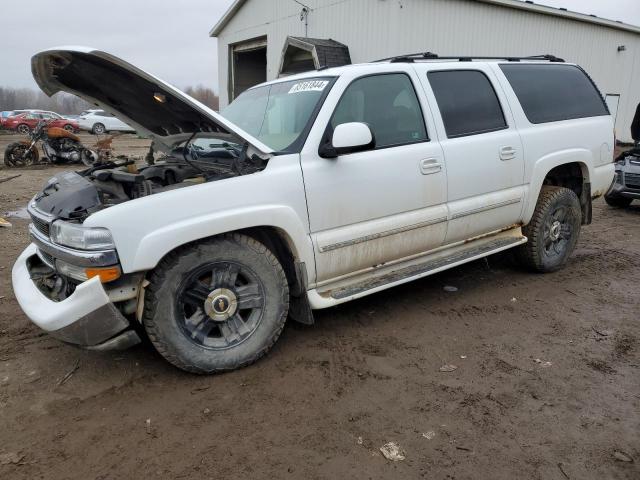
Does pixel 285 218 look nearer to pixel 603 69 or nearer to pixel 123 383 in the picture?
pixel 123 383

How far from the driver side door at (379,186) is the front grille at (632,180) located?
6.31 m

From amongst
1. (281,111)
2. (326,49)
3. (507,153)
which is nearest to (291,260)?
(281,111)

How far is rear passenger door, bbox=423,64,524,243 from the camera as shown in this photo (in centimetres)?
404

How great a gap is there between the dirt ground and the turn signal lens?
784 mm

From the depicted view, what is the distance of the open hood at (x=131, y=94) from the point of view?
9.80 ft

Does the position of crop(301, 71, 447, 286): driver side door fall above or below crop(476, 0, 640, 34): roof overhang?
below

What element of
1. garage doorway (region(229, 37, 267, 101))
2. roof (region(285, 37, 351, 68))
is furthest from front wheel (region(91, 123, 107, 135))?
roof (region(285, 37, 351, 68))

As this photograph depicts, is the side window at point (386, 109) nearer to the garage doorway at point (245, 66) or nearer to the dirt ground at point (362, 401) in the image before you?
the dirt ground at point (362, 401)

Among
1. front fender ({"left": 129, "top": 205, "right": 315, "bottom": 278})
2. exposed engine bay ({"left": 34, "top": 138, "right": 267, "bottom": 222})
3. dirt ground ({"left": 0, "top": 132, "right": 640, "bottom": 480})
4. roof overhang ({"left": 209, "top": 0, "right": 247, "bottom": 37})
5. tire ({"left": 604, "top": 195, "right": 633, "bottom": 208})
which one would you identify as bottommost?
dirt ground ({"left": 0, "top": 132, "right": 640, "bottom": 480})

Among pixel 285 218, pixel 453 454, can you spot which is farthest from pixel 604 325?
pixel 285 218

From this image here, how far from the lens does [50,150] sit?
1508 cm

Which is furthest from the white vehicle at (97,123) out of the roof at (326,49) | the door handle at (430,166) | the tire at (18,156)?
the door handle at (430,166)

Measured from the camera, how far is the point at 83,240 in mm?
2748

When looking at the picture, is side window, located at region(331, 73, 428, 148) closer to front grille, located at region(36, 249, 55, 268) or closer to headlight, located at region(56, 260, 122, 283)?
headlight, located at region(56, 260, 122, 283)
